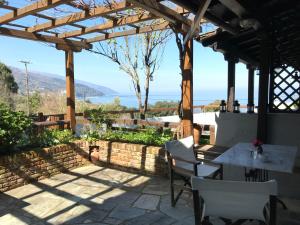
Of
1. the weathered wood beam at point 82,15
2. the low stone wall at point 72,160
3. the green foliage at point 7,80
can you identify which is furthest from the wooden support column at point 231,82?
the green foliage at point 7,80

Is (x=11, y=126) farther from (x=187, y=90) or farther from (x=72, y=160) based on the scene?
(x=187, y=90)

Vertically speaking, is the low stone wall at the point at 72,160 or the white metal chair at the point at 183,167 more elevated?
the white metal chair at the point at 183,167

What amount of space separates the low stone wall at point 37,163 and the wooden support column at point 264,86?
3.33 meters

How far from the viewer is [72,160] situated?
564cm

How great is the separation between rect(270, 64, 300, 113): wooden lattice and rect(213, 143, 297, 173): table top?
0.96 metres

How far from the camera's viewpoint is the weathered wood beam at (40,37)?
18.1ft

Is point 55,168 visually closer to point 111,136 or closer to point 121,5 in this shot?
point 111,136

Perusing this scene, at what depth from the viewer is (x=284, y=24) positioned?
410 centimetres

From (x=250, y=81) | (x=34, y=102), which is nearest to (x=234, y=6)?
(x=250, y=81)

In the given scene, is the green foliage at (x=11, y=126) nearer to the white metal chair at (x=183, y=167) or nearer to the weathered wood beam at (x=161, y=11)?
the white metal chair at (x=183, y=167)

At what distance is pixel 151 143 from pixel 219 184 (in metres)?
3.47

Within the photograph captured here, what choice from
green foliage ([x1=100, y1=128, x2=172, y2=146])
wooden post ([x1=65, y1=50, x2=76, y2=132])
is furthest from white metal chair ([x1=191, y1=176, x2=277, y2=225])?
wooden post ([x1=65, y1=50, x2=76, y2=132])

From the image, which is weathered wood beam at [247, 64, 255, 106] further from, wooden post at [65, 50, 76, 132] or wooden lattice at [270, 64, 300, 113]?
wooden post at [65, 50, 76, 132]

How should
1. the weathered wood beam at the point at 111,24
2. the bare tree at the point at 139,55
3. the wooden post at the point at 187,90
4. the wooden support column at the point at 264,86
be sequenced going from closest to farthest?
the wooden support column at the point at 264,86
the weathered wood beam at the point at 111,24
the wooden post at the point at 187,90
the bare tree at the point at 139,55
